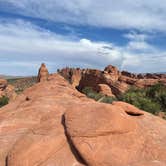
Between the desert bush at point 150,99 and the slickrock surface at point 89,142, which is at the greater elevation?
the slickrock surface at point 89,142

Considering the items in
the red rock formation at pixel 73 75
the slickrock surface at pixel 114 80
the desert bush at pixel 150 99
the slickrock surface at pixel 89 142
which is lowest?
the red rock formation at pixel 73 75

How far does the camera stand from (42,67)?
7838 cm

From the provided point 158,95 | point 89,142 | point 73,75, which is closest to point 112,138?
point 89,142

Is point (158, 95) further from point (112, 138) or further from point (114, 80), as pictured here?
point (112, 138)

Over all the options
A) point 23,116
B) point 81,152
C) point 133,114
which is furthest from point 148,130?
point 23,116

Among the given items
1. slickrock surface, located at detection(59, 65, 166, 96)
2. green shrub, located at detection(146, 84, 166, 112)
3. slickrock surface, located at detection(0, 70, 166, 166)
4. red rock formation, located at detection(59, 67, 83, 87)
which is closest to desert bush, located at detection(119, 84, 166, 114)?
green shrub, located at detection(146, 84, 166, 112)

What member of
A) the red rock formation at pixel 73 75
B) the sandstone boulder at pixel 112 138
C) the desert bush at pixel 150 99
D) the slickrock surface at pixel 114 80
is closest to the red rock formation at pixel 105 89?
the slickrock surface at pixel 114 80

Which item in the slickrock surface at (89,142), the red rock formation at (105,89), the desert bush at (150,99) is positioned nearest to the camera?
the slickrock surface at (89,142)

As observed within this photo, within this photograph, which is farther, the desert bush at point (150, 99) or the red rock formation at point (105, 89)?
the red rock formation at point (105, 89)

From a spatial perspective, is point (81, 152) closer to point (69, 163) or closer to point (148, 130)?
point (69, 163)

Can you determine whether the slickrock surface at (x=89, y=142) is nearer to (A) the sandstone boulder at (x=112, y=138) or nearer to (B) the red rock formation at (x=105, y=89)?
(A) the sandstone boulder at (x=112, y=138)

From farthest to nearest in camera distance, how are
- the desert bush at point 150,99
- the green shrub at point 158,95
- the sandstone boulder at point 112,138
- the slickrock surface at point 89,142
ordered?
the green shrub at point 158,95 → the desert bush at point 150,99 → the slickrock surface at point 89,142 → the sandstone boulder at point 112,138

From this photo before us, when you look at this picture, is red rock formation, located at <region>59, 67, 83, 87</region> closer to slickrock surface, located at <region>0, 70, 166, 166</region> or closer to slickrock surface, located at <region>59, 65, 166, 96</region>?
slickrock surface, located at <region>59, 65, 166, 96</region>

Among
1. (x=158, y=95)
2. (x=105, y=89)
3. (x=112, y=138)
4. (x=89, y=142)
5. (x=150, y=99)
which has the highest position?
(x=112, y=138)
